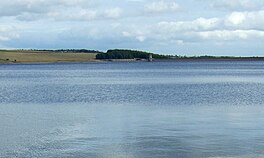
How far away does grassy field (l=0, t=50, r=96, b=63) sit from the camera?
163m

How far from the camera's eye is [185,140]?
17953 mm

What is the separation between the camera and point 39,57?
172 m

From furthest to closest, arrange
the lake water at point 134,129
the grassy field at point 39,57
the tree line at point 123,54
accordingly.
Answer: the tree line at point 123,54, the grassy field at point 39,57, the lake water at point 134,129

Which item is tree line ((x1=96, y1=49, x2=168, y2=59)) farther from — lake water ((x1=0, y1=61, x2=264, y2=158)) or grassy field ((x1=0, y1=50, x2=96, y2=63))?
lake water ((x1=0, y1=61, x2=264, y2=158))

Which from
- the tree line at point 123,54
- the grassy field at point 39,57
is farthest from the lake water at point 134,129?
the tree line at point 123,54

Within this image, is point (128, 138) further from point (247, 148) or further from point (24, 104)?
point (24, 104)

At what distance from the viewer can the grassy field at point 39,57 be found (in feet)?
534

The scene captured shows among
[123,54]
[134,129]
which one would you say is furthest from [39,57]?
[134,129]

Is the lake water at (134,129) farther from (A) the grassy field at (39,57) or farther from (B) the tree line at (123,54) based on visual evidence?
(B) the tree line at (123,54)

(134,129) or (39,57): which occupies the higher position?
(134,129)

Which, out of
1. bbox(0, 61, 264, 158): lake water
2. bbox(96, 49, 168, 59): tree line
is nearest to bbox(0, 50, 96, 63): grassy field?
→ bbox(96, 49, 168, 59): tree line

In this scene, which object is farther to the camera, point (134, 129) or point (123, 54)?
point (123, 54)

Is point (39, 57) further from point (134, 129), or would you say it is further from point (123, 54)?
point (134, 129)

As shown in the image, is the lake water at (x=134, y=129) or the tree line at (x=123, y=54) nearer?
the lake water at (x=134, y=129)
